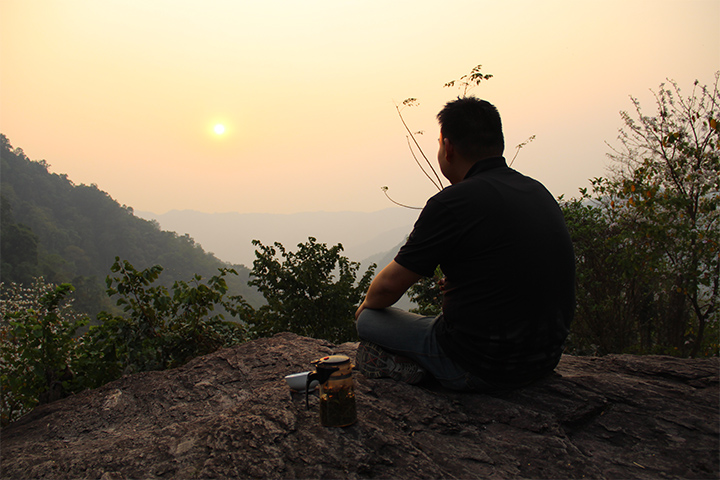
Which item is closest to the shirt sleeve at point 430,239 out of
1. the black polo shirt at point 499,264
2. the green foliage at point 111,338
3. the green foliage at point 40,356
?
the black polo shirt at point 499,264

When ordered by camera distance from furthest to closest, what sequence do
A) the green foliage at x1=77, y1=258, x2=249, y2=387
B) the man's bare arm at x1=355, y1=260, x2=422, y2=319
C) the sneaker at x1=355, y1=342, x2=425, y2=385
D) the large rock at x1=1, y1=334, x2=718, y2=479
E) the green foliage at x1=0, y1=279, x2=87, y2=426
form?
the green foliage at x1=77, y1=258, x2=249, y2=387 → the green foliage at x1=0, y1=279, x2=87, y2=426 → the sneaker at x1=355, y1=342, x2=425, y2=385 → the man's bare arm at x1=355, y1=260, x2=422, y2=319 → the large rock at x1=1, y1=334, x2=718, y2=479

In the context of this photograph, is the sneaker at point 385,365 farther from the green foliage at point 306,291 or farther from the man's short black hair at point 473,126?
the green foliage at point 306,291

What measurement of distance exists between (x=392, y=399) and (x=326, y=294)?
203 inches

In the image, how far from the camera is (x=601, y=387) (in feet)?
8.46

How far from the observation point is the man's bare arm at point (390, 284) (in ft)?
7.57

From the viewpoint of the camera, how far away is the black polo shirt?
2.13 metres

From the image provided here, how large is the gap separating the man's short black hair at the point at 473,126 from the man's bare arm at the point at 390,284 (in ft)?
2.51

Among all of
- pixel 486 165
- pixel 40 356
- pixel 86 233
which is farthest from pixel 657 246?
pixel 86 233

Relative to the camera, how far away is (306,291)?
7707 mm

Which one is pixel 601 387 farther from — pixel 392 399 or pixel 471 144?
pixel 471 144

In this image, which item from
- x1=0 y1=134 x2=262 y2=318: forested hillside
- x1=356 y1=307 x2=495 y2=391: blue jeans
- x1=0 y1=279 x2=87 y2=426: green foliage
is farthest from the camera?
x1=0 y1=134 x2=262 y2=318: forested hillside

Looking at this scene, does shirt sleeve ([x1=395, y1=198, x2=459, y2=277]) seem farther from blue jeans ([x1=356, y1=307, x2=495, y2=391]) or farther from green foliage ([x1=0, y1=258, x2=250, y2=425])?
green foliage ([x1=0, y1=258, x2=250, y2=425])

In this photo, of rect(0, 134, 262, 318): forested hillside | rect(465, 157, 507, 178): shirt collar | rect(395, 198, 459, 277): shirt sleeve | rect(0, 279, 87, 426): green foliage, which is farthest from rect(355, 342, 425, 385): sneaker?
rect(0, 134, 262, 318): forested hillside

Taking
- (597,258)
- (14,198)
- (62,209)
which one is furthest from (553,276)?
(62,209)
